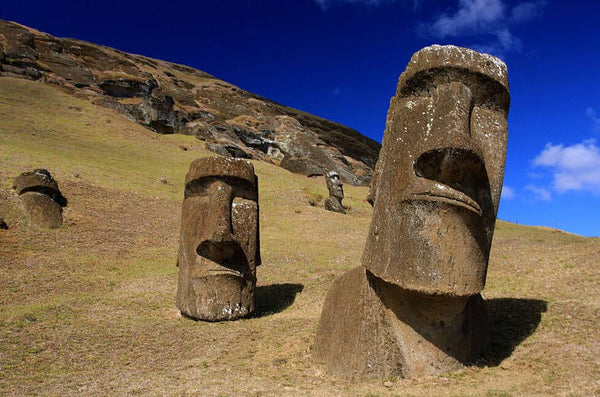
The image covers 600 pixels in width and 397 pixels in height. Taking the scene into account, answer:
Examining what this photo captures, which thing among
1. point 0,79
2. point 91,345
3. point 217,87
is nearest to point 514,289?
point 91,345

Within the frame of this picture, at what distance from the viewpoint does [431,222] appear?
5.34 meters

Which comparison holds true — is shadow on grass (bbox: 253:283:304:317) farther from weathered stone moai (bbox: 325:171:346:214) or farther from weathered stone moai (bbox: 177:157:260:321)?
weathered stone moai (bbox: 325:171:346:214)

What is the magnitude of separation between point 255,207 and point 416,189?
586 centimetres

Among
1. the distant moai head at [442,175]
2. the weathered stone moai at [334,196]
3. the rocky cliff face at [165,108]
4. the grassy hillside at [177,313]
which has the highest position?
the rocky cliff face at [165,108]

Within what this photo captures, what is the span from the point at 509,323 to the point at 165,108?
167 ft

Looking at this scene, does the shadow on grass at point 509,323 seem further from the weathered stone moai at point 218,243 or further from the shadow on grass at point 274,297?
the weathered stone moai at point 218,243

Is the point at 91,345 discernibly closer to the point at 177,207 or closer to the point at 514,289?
the point at 514,289

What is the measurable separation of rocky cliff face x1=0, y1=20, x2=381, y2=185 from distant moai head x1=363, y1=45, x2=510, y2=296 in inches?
1568

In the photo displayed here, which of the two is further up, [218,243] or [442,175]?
[442,175]

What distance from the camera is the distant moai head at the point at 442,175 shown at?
5.30 m

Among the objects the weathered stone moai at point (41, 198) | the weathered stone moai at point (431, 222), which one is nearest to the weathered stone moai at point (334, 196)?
the weathered stone moai at point (41, 198)

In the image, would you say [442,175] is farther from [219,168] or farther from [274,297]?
[274,297]

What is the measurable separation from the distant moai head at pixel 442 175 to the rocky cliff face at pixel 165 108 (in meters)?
39.8

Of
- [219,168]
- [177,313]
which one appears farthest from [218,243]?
[177,313]
